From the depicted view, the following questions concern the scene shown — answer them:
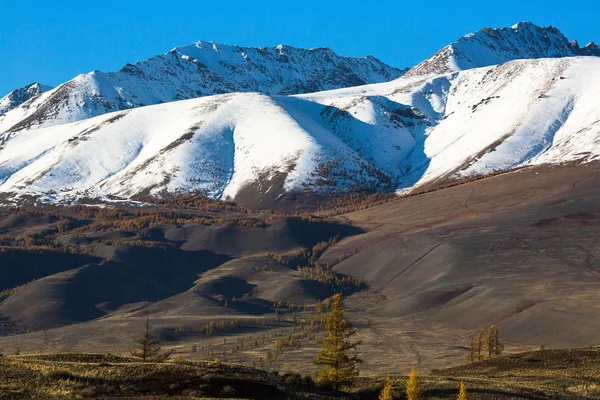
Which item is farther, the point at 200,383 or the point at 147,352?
the point at 147,352

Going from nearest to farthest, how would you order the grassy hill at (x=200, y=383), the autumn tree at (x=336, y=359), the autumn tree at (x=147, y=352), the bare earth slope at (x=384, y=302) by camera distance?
the grassy hill at (x=200, y=383) → the autumn tree at (x=336, y=359) → the autumn tree at (x=147, y=352) → the bare earth slope at (x=384, y=302)

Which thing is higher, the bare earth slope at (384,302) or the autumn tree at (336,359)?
the bare earth slope at (384,302)

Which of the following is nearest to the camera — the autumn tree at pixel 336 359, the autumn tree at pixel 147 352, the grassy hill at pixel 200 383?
the grassy hill at pixel 200 383

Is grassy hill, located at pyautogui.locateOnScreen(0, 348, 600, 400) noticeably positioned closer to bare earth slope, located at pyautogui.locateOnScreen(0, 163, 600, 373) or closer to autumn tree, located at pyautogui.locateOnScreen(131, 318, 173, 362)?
autumn tree, located at pyautogui.locateOnScreen(131, 318, 173, 362)

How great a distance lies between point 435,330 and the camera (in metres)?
139

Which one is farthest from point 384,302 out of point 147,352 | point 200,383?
point 200,383

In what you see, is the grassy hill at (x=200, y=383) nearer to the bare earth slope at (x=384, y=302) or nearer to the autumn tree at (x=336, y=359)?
the autumn tree at (x=336, y=359)

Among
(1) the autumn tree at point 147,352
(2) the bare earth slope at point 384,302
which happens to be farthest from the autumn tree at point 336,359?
(2) the bare earth slope at point 384,302

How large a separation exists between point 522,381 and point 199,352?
8065cm

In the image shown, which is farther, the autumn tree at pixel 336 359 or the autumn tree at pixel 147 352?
the autumn tree at pixel 147 352

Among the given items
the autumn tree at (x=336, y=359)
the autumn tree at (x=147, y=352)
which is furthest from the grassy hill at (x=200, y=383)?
the autumn tree at (x=147, y=352)

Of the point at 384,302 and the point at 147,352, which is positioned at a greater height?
the point at 384,302

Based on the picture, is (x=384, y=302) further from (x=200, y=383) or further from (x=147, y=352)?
(x=200, y=383)

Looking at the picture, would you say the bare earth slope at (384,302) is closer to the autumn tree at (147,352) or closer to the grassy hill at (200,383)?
the autumn tree at (147,352)
